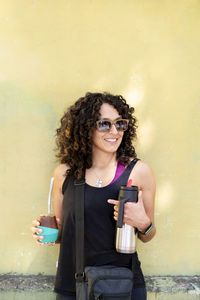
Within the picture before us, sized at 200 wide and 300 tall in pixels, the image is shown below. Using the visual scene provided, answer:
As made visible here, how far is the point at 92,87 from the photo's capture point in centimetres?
264

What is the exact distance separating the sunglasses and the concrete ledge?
4.66ft

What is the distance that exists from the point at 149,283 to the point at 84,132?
56.9 inches

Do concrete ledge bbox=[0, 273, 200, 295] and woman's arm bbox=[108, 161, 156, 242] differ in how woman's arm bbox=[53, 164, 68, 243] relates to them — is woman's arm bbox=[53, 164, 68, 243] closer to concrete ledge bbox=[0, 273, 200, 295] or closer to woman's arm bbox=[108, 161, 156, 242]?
woman's arm bbox=[108, 161, 156, 242]

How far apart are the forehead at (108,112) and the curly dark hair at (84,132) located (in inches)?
0.8

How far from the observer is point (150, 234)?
2139 millimetres

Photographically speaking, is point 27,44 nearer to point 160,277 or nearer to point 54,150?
point 54,150

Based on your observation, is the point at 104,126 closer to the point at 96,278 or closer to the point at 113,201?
the point at 113,201

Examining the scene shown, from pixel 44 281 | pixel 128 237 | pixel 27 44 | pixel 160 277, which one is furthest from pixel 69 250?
pixel 27 44

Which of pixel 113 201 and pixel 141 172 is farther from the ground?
pixel 141 172

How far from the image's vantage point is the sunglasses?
204 centimetres

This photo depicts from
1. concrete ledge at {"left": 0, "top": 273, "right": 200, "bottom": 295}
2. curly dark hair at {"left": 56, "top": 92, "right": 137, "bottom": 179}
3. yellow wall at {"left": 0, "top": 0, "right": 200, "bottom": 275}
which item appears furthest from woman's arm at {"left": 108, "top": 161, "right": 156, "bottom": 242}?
concrete ledge at {"left": 0, "top": 273, "right": 200, "bottom": 295}

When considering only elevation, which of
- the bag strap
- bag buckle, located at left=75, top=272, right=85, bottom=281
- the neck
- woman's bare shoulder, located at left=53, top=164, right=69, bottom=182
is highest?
the neck

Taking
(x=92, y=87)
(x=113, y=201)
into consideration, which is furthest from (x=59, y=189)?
(x=92, y=87)

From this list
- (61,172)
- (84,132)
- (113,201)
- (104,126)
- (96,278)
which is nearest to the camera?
(96,278)
